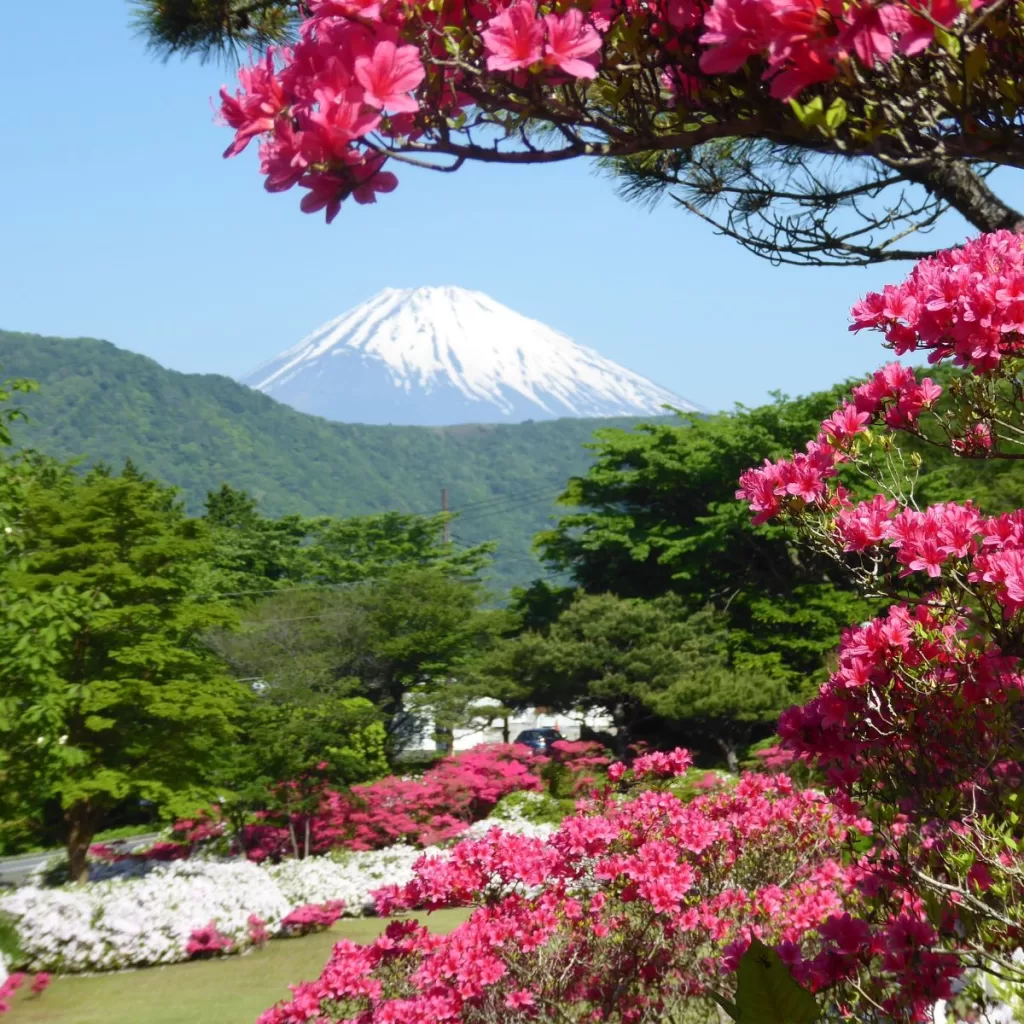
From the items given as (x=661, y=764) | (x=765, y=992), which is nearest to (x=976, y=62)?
(x=765, y=992)

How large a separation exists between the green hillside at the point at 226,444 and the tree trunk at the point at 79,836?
428 feet

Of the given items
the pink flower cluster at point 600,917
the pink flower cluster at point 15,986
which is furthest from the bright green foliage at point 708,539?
the pink flower cluster at point 600,917

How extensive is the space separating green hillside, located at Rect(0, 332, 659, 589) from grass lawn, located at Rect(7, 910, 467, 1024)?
133523mm

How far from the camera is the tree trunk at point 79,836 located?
13.8m

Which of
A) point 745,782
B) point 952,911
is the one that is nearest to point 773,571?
point 745,782

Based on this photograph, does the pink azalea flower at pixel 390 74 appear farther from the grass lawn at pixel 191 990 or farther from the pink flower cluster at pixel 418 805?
the pink flower cluster at pixel 418 805

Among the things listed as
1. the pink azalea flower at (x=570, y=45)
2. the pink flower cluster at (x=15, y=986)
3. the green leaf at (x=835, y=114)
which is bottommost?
the pink flower cluster at (x=15, y=986)

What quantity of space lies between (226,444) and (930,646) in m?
173

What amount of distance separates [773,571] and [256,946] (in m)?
16.6

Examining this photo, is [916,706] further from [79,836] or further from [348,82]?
[79,836]

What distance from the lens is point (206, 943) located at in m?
10.9

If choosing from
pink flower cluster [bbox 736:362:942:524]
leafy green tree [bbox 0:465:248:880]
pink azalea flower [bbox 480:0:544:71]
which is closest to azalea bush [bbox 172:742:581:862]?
leafy green tree [bbox 0:465:248:880]

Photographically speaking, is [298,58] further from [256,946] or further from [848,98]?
[256,946]

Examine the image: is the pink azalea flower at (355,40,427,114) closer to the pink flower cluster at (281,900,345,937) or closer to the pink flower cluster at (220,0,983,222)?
the pink flower cluster at (220,0,983,222)
